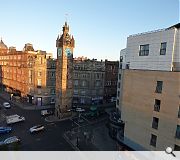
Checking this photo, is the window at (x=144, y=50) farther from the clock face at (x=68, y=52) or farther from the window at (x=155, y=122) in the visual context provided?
the clock face at (x=68, y=52)

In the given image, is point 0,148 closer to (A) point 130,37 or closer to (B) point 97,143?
(B) point 97,143

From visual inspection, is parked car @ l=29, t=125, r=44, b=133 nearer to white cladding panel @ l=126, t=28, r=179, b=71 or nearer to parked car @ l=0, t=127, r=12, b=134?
parked car @ l=0, t=127, r=12, b=134

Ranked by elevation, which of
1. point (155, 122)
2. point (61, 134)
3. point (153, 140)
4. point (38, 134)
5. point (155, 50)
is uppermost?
point (155, 50)

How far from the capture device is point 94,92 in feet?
242

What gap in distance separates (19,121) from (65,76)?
16616 millimetres

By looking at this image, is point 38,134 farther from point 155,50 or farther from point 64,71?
point 155,50

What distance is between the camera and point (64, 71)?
2234 inches

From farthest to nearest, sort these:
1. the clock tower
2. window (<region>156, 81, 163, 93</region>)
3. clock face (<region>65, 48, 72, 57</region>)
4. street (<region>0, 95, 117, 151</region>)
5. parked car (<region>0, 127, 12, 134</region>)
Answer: clock face (<region>65, 48, 72, 57</region>) → the clock tower → parked car (<region>0, 127, 12, 134</region>) → street (<region>0, 95, 117, 151</region>) → window (<region>156, 81, 163, 93</region>)

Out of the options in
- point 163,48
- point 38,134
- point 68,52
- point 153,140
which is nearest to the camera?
point 163,48

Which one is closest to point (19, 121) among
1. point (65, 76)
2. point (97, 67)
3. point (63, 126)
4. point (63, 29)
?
point (63, 126)

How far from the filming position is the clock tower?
55.7m

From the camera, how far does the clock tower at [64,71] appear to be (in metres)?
55.7

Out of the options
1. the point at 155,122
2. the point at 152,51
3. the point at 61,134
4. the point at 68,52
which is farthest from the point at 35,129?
the point at 152,51

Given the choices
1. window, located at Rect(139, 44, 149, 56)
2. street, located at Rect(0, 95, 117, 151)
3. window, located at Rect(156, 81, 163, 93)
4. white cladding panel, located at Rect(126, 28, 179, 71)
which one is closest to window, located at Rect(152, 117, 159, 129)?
window, located at Rect(156, 81, 163, 93)
